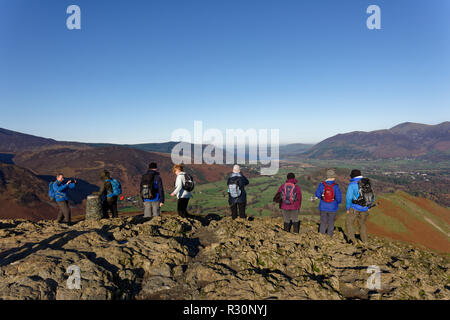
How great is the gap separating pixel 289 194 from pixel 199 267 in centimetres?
457

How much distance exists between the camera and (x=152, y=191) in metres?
8.24

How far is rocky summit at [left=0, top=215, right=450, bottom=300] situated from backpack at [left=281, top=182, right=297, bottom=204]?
1354 mm

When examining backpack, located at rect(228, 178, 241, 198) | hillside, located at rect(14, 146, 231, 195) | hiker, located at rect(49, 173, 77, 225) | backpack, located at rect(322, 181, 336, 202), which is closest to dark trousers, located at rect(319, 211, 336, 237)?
backpack, located at rect(322, 181, 336, 202)

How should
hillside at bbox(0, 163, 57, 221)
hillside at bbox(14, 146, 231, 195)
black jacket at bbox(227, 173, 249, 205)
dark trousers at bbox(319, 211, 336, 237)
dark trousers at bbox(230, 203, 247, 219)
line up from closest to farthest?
1. dark trousers at bbox(319, 211, 336, 237)
2. black jacket at bbox(227, 173, 249, 205)
3. dark trousers at bbox(230, 203, 247, 219)
4. hillside at bbox(0, 163, 57, 221)
5. hillside at bbox(14, 146, 231, 195)

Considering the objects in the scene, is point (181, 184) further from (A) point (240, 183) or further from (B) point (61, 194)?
(B) point (61, 194)

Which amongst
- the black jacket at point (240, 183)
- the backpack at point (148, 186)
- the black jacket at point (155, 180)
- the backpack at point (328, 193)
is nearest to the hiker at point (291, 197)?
the backpack at point (328, 193)

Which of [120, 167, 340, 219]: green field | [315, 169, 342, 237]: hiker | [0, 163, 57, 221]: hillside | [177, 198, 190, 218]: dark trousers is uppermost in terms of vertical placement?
[315, 169, 342, 237]: hiker

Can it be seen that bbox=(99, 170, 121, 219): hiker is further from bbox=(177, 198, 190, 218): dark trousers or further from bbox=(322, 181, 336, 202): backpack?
bbox=(322, 181, 336, 202): backpack

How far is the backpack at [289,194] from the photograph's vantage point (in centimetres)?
792

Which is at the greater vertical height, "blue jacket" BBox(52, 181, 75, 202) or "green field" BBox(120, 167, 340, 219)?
"blue jacket" BBox(52, 181, 75, 202)

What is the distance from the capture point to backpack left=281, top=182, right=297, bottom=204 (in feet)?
26.0

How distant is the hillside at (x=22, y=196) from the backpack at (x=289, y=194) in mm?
46788
